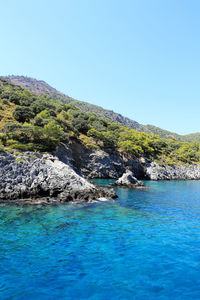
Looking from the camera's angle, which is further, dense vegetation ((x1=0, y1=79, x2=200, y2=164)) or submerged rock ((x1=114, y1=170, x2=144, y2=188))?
submerged rock ((x1=114, y1=170, x2=144, y2=188))

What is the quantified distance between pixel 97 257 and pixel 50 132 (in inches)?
1603

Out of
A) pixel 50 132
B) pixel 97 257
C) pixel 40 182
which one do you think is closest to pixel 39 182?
pixel 40 182

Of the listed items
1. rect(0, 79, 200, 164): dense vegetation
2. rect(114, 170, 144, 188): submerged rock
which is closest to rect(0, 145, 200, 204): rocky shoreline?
rect(0, 79, 200, 164): dense vegetation

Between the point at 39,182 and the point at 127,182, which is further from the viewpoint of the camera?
the point at 127,182

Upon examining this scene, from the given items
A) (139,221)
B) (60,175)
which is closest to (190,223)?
(139,221)

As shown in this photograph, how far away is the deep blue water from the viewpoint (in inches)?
348

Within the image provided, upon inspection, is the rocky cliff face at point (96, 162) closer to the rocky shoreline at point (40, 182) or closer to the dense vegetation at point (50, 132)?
the dense vegetation at point (50, 132)

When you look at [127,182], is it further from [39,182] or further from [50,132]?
[39,182]

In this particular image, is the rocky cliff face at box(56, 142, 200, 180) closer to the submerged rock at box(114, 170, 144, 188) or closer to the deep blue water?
the submerged rock at box(114, 170, 144, 188)

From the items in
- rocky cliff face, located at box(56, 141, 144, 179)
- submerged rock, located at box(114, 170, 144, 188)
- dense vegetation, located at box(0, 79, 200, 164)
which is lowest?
submerged rock, located at box(114, 170, 144, 188)

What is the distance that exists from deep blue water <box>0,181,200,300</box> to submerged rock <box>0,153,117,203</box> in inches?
303

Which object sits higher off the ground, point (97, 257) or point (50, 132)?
point (50, 132)

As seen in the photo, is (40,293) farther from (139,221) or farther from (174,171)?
(174,171)

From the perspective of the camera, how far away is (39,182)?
99.1 feet
